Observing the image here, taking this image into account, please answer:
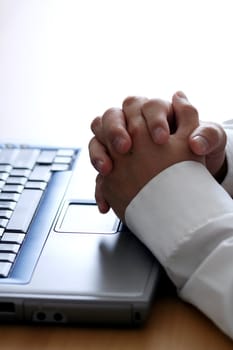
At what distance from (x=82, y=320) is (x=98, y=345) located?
3cm

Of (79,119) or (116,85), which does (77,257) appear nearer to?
(79,119)

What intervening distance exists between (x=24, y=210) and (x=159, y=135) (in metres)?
0.17

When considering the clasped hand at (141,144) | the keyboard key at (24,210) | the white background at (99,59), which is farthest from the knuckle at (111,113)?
the white background at (99,59)

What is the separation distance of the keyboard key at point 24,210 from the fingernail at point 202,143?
0.19m

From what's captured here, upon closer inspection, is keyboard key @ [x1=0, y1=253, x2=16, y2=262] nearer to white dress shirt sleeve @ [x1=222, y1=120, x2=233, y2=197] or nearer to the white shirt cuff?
the white shirt cuff

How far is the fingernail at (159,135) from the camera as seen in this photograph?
800 millimetres

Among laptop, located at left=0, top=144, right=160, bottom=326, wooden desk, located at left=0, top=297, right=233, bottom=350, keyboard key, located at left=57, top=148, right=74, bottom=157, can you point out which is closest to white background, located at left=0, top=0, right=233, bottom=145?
keyboard key, located at left=57, top=148, right=74, bottom=157

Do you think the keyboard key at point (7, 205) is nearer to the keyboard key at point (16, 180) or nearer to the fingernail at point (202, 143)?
the keyboard key at point (16, 180)

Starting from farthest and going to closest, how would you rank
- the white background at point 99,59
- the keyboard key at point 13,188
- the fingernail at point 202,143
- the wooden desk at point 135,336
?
the white background at point 99,59 → the keyboard key at point 13,188 → the fingernail at point 202,143 → the wooden desk at point 135,336

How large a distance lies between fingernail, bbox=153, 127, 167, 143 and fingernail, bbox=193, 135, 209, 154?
31mm

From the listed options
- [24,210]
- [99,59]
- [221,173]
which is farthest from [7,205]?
[99,59]

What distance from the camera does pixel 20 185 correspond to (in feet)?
3.03

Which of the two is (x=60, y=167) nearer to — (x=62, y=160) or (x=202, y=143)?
(x=62, y=160)

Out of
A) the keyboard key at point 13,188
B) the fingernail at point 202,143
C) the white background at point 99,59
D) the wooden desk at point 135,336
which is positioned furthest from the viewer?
the white background at point 99,59
